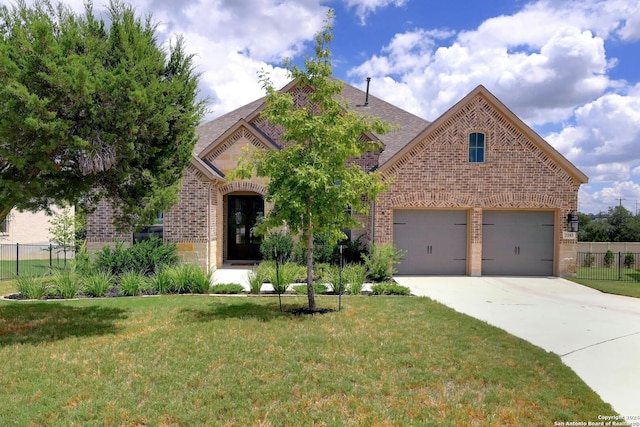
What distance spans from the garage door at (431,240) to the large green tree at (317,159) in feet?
21.1

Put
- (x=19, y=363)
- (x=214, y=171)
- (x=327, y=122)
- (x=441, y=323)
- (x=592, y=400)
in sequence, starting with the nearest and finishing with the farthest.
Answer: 1. (x=592, y=400)
2. (x=19, y=363)
3. (x=441, y=323)
4. (x=327, y=122)
5. (x=214, y=171)

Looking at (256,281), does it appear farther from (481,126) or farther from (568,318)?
(481,126)

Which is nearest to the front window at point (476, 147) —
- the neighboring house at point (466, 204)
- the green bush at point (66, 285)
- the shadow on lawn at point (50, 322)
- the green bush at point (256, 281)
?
the neighboring house at point (466, 204)

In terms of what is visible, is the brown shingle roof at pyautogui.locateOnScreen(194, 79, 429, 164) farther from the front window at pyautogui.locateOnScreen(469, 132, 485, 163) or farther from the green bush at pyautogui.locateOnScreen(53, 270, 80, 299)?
the green bush at pyautogui.locateOnScreen(53, 270, 80, 299)

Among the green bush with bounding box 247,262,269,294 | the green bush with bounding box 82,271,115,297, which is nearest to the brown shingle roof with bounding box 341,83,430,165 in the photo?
the green bush with bounding box 247,262,269,294

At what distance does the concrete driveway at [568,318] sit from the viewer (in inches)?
215

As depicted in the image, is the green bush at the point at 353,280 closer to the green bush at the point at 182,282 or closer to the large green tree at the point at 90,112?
the green bush at the point at 182,282

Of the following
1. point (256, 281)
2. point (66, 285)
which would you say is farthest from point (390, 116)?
point (66, 285)

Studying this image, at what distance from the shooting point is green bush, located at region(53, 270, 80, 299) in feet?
33.5

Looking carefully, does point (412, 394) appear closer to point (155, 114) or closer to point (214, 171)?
point (155, 114)

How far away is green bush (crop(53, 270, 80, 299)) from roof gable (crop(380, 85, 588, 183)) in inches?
416

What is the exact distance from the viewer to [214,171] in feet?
50.2

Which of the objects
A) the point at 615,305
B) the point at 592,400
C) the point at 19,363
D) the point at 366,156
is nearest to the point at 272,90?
the point at 19,363

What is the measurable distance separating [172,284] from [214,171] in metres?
5.71
